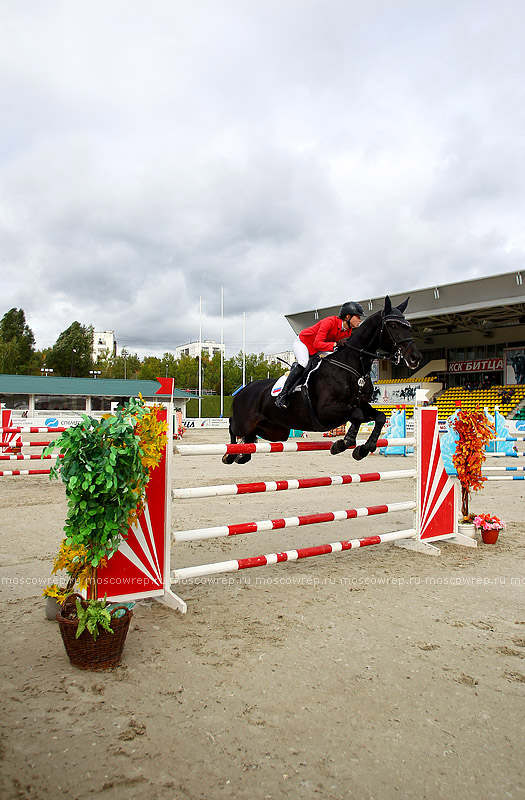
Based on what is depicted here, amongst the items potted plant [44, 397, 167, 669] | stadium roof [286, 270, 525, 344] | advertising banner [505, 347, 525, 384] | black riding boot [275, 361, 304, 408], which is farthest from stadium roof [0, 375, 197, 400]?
potted plant [44, 397, 167, 669]

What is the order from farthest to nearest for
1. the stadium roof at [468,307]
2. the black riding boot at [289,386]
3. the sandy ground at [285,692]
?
1. the stadium roof at [468,307]
2. the black riding boot at [289,386]
3. the sandy ground at [285,692]

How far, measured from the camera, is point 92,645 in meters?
2.59

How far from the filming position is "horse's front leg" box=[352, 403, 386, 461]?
3980mm

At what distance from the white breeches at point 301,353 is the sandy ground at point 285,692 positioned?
5.82 ft

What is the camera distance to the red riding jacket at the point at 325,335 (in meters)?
4.39

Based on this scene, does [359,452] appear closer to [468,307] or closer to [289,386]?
[289,386]

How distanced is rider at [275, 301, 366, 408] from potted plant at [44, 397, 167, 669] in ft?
5.49

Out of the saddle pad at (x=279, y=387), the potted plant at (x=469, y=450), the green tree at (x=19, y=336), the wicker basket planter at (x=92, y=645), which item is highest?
the green tree at (x=19, y=336)

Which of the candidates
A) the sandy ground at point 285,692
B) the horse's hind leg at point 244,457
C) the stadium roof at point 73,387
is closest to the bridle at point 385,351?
the horse's hind leg at point 244,457

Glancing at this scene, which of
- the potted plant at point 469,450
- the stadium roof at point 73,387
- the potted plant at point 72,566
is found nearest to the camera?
the potted plant at point 72,566

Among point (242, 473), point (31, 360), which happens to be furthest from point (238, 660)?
point (31, 360)

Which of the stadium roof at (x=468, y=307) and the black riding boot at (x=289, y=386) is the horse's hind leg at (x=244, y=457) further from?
the stadium roof at (x=468, y=307)

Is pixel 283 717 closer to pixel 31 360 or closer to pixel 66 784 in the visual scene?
pixel 66 784

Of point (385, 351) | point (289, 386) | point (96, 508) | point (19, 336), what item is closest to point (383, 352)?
point (385, 351)
